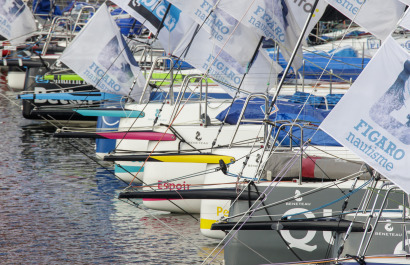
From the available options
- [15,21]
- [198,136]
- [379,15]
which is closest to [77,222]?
[198,136]

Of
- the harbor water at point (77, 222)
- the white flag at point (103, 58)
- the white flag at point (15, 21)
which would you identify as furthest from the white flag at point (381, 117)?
the white flag at point (15, 21)

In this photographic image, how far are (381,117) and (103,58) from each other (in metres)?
10.3

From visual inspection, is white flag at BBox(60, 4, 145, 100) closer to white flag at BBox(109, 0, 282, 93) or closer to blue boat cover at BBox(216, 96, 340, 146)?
white flag at BBox(109, 0, 282, 93)

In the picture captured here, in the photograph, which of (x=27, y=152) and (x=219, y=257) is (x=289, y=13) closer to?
(x=219, y=257)

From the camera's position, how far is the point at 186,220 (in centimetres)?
1441

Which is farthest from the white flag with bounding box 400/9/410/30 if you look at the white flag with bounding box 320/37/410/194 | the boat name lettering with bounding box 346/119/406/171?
the boat name lettering with bounding box 346/119/406/171

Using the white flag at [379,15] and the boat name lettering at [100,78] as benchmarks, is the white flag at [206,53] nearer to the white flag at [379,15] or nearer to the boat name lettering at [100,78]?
the boat name lettering at [100,78]

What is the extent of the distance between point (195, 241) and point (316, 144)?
2330mm

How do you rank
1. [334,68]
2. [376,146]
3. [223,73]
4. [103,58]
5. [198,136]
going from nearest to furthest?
[376,146] < [198,136] < [223,73] < [103,58] < [334,68]

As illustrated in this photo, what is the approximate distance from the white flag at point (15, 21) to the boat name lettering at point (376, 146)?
19.7 metres

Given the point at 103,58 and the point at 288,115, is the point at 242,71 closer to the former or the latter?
the point at 288,115

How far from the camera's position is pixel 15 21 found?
26812 mm

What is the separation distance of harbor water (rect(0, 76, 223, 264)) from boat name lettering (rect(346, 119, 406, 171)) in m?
4.45

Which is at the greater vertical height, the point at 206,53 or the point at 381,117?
the point at 381,117
